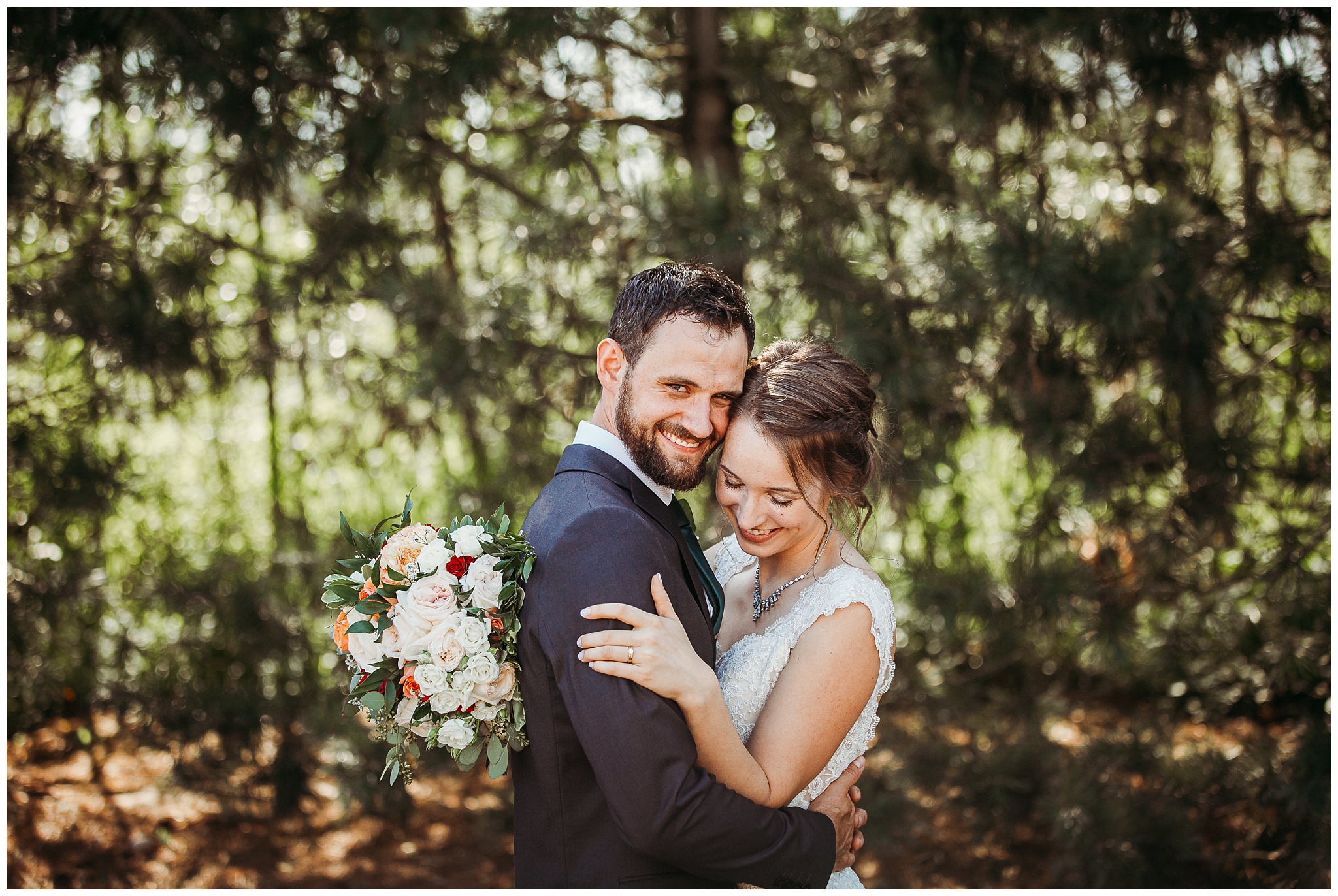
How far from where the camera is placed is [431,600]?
1.72 m

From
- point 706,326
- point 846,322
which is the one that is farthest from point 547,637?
point 846,322

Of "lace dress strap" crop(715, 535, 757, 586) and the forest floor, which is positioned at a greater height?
"lace dress strap" crop(715, 535, 757, 586)

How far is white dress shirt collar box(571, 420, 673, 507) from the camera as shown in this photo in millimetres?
1985

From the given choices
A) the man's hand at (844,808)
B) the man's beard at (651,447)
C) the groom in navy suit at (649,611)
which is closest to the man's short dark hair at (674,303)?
the groom in navy suit at (649,611)

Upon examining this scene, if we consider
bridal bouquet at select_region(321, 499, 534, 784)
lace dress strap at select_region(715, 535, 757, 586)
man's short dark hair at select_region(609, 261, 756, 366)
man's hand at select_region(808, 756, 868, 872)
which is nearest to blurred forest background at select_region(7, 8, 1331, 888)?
lace dress strap at select_region(715, 535, 757, 586)

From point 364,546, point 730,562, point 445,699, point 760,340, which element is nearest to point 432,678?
point 445,699

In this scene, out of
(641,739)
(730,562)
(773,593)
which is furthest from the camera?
(730,562)

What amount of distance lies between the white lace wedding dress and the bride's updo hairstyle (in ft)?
0.68

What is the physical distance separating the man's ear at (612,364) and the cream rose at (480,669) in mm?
654

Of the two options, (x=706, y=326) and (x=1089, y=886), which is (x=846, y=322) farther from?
(x=1089, y=886)

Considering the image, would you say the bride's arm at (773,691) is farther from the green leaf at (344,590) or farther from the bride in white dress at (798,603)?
the green leaf at (344,590)

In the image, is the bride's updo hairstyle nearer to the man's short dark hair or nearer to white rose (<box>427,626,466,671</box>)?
the man's short dark hair

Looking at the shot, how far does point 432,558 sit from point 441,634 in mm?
153

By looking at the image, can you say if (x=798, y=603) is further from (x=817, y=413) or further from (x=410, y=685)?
(x=410, y=685)
